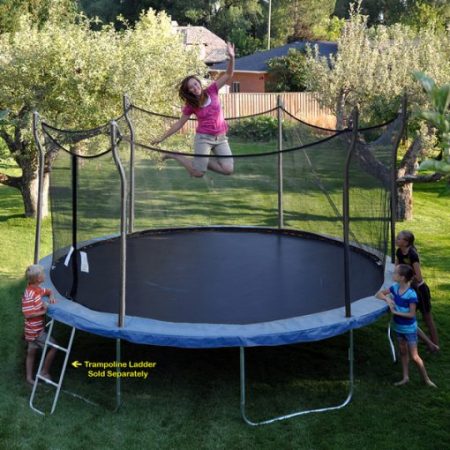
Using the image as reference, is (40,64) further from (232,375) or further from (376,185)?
(232,375)

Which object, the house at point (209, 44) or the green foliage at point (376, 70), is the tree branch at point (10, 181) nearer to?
the green foliage at point (376, 70)

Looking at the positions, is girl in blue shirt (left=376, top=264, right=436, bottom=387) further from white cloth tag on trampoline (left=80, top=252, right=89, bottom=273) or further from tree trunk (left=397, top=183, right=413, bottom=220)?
tree trunk (left=397, top=183, right=413, bottom=220)

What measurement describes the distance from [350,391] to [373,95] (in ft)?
19.7

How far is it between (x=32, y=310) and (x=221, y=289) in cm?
123

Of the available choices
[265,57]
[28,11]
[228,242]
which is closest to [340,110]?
[228,242]

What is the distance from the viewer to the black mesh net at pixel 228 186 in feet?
13.7

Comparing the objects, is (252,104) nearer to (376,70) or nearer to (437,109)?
(376,70)

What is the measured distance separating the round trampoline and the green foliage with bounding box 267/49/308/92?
599 inches

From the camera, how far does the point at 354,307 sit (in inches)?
136

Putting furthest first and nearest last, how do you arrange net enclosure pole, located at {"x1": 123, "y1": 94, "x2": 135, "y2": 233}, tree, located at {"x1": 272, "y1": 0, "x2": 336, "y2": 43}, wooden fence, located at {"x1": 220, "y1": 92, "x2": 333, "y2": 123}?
tree, located at {"x1": 272, "y1": 0, "x2": 336, "y2": 43}
wooden fence, located at {"x1": 220, "y1": 92, "x2": 333, "y2": 123}
net enclosure pole, located at {"x1": 123, "y1": 94, "x2": 135, "y2": 233}

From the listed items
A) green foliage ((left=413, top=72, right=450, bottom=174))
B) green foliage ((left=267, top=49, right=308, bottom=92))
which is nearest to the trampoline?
green foliage ((left=413, top=72, right=450, bottom=174))

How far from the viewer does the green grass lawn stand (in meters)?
2.96

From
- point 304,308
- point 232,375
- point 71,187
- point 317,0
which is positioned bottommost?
point 232,375

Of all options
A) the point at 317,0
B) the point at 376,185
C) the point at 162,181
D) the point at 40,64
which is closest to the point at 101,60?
the point at 40,64
